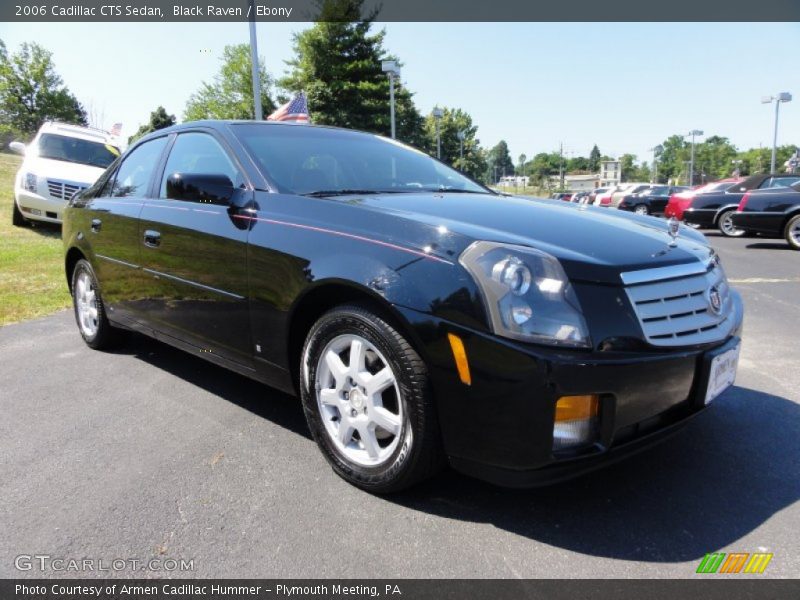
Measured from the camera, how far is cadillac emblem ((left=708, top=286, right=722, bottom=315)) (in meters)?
2.36

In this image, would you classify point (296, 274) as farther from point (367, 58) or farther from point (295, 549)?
point (367, 58)

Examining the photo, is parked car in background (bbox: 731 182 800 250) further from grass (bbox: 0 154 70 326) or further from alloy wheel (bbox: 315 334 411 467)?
grass (bbox: 0 154 70 326)

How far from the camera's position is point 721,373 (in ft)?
7.58

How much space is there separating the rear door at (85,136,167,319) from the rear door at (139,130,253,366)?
17cm

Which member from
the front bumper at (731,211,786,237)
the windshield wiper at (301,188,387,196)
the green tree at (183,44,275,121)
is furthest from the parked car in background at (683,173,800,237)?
the green tree at (183,44,275,121)

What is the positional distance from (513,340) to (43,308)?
18.5 feet

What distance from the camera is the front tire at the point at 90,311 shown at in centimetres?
432

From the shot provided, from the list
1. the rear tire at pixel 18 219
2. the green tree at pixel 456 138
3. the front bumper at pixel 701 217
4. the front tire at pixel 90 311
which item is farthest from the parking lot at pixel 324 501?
the green tree at pixel 456 138

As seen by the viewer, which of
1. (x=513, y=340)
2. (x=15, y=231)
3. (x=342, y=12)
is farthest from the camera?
(x=342, y=12)

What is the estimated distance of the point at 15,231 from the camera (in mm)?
10688

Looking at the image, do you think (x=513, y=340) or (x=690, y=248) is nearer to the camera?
(x=513, y=340)

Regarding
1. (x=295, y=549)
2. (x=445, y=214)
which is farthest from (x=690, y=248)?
(x=295, y=549)

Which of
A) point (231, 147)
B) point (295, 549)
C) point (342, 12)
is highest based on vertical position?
point (342, 12)

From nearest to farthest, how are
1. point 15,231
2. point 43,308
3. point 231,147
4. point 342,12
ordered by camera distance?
point 231,147 → point 43,308 → point 15,231 → point 342,12
